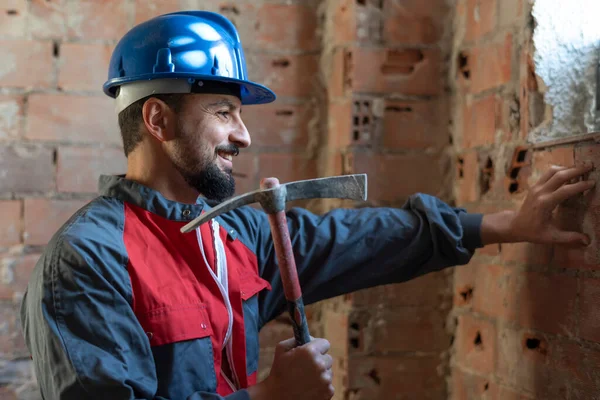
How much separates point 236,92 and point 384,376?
88 centimetres

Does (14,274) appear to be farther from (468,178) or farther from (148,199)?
(468,178)

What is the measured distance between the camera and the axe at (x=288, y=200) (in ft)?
3.75

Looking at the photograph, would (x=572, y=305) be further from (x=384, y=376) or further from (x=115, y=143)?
(x=115, y=143)

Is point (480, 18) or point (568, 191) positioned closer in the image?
point (568, 191)

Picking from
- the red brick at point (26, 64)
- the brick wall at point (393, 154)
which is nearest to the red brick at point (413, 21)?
the brick wall at point (393, 154)

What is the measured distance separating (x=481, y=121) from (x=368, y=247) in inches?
18.6

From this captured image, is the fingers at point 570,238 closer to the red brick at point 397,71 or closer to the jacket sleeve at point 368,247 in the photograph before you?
the jacket sleeve at point 368,247

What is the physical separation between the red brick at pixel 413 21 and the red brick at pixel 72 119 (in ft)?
2.64

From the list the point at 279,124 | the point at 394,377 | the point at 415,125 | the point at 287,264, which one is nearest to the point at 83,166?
the point at 279,124

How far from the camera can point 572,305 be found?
1251mm

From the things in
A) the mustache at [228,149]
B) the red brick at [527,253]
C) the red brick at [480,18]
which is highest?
the red brick at [480,18]

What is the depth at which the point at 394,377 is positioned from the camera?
1.71m

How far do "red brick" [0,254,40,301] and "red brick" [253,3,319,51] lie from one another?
87cm

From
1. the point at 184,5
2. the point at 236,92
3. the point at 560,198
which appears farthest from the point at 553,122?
the point at 184,5
